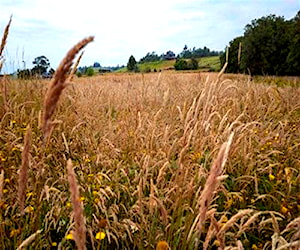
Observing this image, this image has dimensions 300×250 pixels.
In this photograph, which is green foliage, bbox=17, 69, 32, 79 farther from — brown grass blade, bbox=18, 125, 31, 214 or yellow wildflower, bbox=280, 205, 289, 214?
brown grass blade, bbox=18, 125, 31, 214

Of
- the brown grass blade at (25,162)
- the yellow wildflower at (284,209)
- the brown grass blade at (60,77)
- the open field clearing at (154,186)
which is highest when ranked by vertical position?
the brown grass blade at (60,77)

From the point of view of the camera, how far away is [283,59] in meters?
34.2

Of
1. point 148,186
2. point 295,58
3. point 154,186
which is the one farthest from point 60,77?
point 295,58

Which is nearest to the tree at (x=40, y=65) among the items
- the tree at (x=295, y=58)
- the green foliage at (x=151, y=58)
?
the tree at (x=295, y=58)

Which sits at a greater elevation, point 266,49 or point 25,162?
point 266,49

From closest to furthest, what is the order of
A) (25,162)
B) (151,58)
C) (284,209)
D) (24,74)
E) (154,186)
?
(25,162)
(154,186)
(284,209)
(24,74)
(151,58)

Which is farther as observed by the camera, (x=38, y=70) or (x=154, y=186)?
(x=38, y=70)

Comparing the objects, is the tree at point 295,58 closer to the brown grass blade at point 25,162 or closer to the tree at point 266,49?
the tree at point 266,49

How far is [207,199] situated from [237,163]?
173cm

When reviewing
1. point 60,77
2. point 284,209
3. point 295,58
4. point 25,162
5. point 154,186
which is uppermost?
point 60,77

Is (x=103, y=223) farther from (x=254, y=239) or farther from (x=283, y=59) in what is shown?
(x=283, y=59)

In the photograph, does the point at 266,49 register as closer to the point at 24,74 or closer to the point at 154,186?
the point at 24,74

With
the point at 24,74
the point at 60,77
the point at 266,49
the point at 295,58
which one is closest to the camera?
the point at 60,77

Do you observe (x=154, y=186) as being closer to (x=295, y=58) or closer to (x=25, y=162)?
(x=25, y=162)
